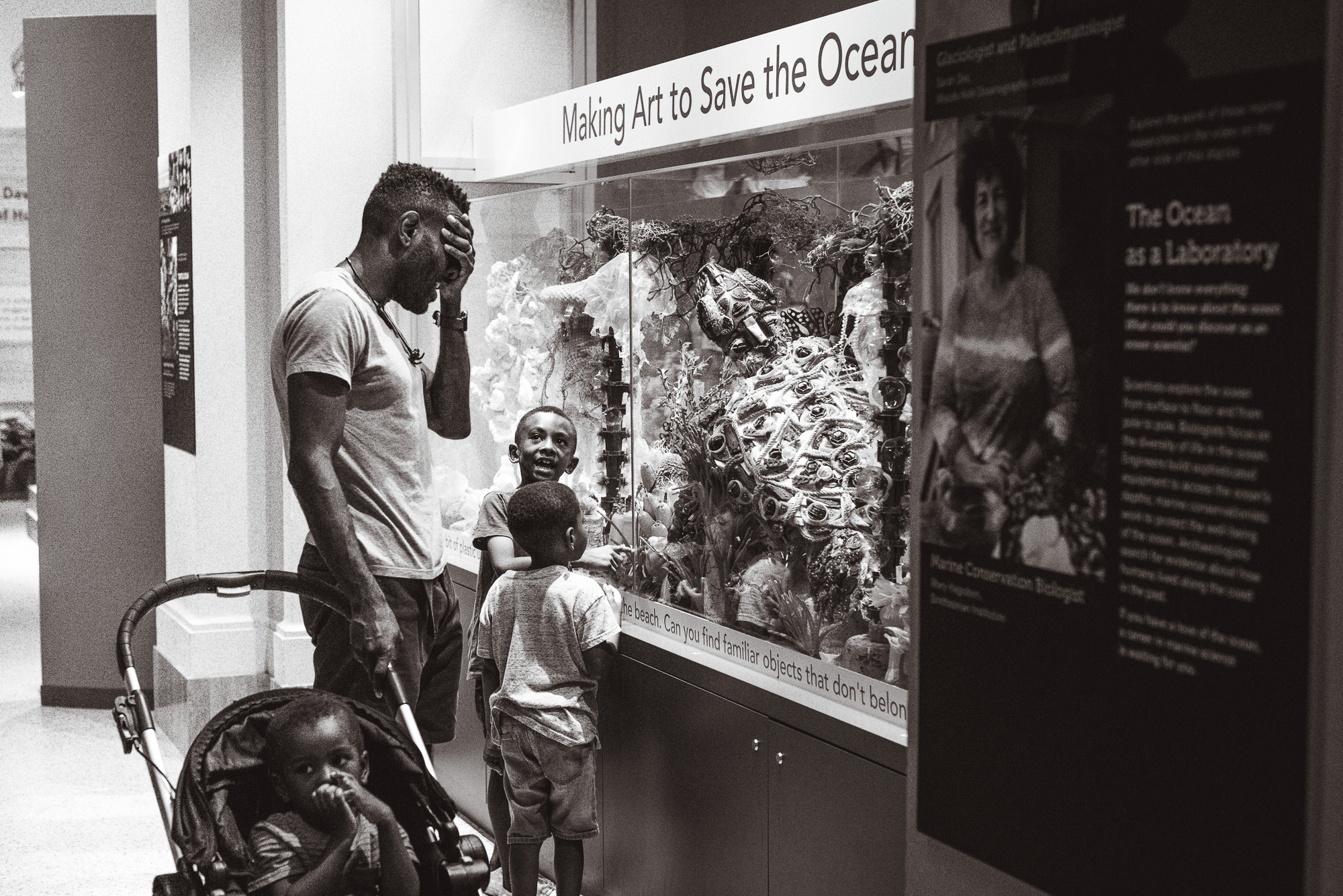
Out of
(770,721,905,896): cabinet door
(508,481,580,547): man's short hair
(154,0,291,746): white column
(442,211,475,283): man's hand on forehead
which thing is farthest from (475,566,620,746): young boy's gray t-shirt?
(154,0,291,746): white column

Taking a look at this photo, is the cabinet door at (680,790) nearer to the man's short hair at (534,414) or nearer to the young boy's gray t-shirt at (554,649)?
the young boy's gray t-shirt at (554,649)

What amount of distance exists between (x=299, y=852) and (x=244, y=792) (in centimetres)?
19

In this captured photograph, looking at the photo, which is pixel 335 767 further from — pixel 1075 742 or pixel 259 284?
pixel 259 284

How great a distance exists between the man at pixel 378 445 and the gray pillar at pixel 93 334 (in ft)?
12.5

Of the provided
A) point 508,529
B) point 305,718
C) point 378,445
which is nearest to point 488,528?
point 508,529

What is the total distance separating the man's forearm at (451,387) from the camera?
11.5ft

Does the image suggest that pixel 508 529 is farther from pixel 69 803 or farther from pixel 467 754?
pixel 69 803

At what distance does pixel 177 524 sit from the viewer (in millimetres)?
6422

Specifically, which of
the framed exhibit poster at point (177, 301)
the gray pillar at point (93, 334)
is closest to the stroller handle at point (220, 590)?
the framed exhibit poster at point (177, 301)

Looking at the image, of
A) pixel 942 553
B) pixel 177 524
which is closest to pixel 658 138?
pixel 942 553

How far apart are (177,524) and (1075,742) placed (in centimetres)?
555

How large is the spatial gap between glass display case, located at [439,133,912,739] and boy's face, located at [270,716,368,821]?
1.05 metres

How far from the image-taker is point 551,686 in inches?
143

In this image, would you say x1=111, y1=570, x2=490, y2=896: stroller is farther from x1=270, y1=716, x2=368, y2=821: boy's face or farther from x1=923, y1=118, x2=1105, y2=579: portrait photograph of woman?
x1=923, y1=118, x2=1105, y2=579: portrait photograph of woman
